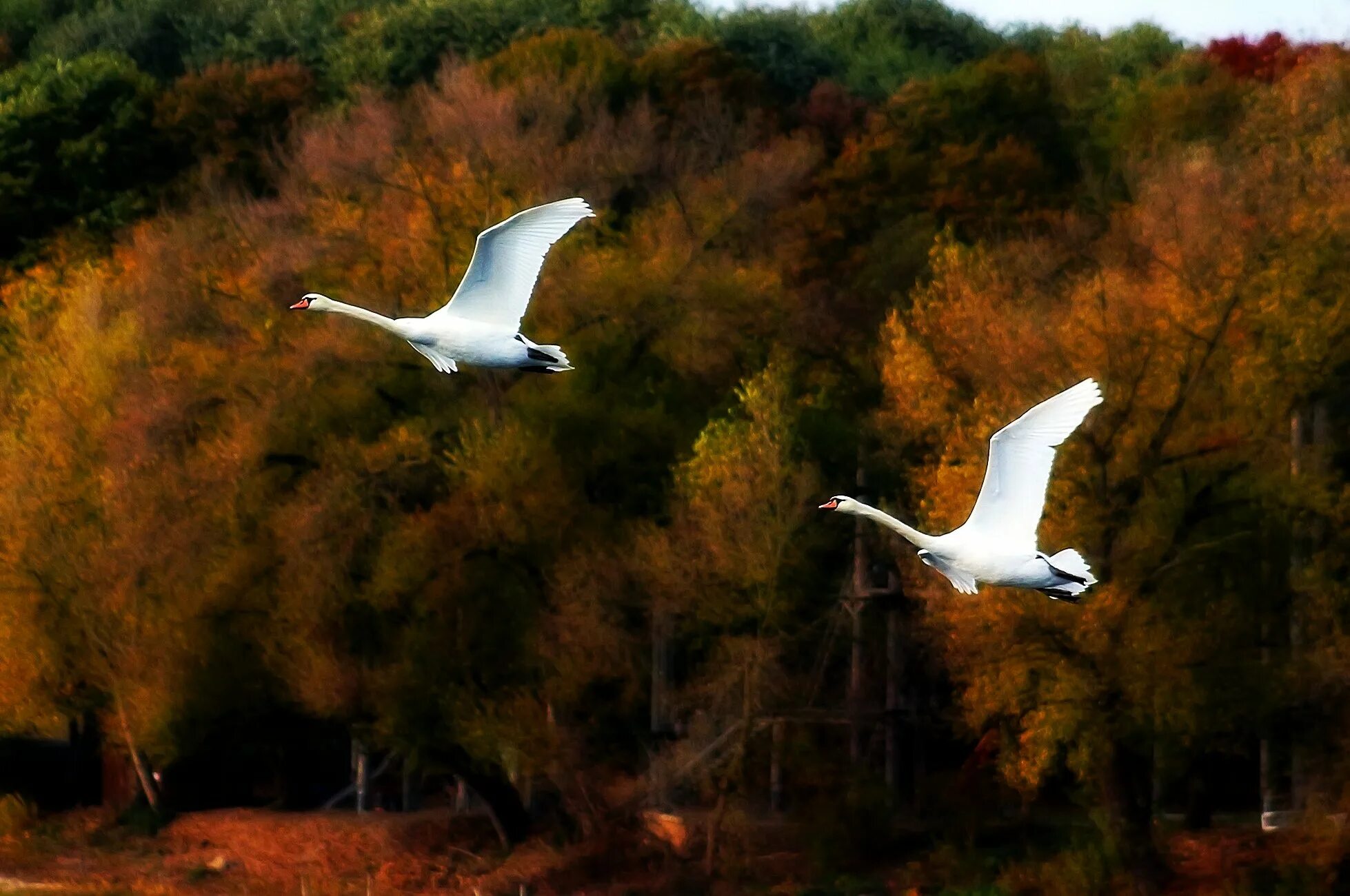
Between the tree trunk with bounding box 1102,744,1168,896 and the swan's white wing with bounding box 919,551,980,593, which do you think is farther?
the tree trunk with bounding box 1102,744,1168,896

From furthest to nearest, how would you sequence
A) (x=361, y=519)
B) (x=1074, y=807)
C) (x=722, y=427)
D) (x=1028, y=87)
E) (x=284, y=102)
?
1. (x=284, y=102)
2. (x=1028, y=87)
3. (x=1074, y=807)
4. (x=361, y=519)
5. (x=722, y=427)

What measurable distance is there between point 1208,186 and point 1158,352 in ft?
7.95

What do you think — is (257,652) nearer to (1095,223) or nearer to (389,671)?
(389,671)

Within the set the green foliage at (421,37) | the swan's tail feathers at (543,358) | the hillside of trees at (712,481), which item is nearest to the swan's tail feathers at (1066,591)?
the swan's tail feathers at (543,358)

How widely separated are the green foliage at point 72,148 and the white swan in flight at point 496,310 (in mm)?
36839

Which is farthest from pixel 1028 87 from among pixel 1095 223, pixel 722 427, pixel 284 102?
pixel 722 427

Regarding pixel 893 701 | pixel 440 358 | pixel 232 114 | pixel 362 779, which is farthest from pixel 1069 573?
pixel 232 114

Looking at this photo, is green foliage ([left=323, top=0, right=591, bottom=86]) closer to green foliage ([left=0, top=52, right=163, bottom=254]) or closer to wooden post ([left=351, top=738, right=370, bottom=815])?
green foliage ([left=0, top=52, right=163, bottom=254])

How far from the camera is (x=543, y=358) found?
18828 mm

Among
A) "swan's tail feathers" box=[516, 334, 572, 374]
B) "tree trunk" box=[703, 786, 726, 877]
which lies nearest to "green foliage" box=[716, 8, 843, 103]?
"tree trunk" box=[703, 786, 726, 877]

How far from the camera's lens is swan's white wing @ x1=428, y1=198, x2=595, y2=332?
60.0 ft

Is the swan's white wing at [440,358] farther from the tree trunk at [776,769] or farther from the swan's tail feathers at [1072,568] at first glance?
the tree trunk at [776,769]

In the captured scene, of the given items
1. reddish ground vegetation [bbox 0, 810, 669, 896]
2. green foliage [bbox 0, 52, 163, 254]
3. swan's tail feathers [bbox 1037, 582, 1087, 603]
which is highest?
green foliage [bbox 0, 52, 163, 254]

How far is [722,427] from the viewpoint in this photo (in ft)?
109
